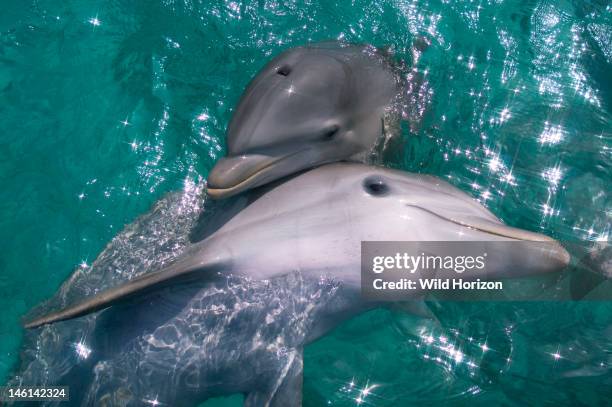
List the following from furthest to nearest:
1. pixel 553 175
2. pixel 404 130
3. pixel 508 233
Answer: pixel 553 175 < pixel 404 130 < pixel 508 233

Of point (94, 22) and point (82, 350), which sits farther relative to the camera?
point (94, 22)

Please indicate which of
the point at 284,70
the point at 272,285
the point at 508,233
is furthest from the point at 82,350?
the point at 508,233

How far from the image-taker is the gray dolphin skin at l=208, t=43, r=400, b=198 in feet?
14.0

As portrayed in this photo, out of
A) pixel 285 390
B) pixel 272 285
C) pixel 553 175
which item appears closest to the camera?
pixel 272 285

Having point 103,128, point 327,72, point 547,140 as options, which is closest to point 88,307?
point 327,72

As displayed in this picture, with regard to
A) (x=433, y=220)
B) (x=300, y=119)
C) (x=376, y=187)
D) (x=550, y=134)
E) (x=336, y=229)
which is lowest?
(x=336, y=229)

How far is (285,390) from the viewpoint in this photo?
4.37 m

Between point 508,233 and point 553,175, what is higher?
point 553,175

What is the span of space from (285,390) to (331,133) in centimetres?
224

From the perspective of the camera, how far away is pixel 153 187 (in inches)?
235

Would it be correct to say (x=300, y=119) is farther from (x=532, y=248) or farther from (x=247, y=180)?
(x=532, y=248)

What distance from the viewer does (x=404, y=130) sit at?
19.3 feet

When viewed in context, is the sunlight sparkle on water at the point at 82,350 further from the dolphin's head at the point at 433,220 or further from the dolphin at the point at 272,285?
the dolphin's head at the point at 433,220

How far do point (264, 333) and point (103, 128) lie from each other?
3.51 meters
